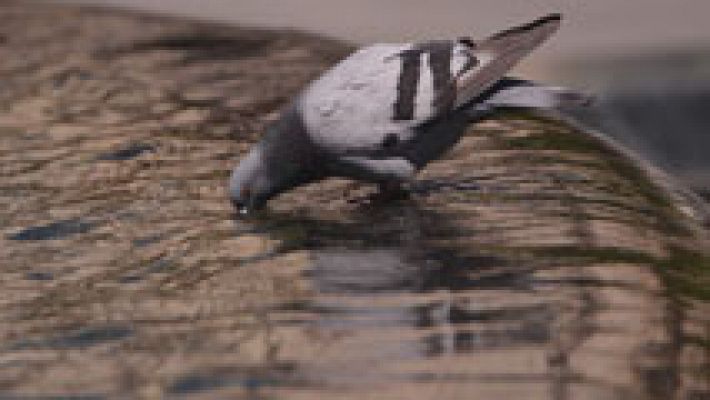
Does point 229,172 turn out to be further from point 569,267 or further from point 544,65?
point 544,65

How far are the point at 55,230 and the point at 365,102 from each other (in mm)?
962

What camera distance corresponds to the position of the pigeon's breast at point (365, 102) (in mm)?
5039

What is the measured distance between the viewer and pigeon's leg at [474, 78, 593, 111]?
16.9 feet

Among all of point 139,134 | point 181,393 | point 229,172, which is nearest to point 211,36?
point 139,134

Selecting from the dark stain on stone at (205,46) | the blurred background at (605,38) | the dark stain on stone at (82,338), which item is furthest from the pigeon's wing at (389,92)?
the blurred background at (605,38)

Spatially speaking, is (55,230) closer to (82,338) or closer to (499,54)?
(82,338)

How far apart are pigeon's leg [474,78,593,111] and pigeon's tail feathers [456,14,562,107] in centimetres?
7

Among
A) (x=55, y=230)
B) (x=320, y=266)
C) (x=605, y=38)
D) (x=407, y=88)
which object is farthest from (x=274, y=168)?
(x=605, y=38)

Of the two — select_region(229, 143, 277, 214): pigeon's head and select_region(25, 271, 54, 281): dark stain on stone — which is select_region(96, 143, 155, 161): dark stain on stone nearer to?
select_region(229, 143, 277, 214): pigeon's head

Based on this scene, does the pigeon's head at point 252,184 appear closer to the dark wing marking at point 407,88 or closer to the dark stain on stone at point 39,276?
the dark wing marking at point 407,88

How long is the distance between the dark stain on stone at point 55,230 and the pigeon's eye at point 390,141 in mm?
862

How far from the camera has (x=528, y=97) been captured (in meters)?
5.24

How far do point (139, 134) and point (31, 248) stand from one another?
1098mm

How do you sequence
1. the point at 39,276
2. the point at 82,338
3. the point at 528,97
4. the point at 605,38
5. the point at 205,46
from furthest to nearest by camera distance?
the point at 605,38, the point at 205,46, the point at 528,97, the point at 39,276, the point at 82,338
